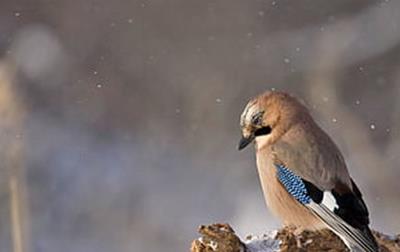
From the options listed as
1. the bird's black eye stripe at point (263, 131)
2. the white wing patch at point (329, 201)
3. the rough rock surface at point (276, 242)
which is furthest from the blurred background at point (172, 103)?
the rough rock surface at point (276, 242)

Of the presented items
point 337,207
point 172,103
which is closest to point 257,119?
point 337,207

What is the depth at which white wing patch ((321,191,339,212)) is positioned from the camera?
2.32 meters

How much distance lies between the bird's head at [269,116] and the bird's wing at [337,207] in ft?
0.23

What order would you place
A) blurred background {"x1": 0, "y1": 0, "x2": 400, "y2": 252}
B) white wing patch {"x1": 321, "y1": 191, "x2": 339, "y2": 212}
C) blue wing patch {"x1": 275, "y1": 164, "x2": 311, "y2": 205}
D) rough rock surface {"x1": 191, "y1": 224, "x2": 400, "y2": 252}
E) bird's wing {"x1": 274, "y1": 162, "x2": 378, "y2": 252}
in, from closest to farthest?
rough rock surface {"x1": 191, "y1": 224, "x2": 400, "y2": 252} → bird's wing {"x1": 274, "y1": 162, "x2": 378, "y2": 252} → white wing patch {"x1": 321, "y1": 191, "x2": 339, "y2": 212} → blue wing patch {"x1": 275, "y1": 164, "x2": 311, "y2": 205} → blurred background {"x1": 0, "y1": 0, "x2": 400, "y2": 252}

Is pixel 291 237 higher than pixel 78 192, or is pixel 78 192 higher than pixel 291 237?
pixel 78 192

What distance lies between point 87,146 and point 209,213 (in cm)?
78

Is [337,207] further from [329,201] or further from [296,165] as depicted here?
[296,165]

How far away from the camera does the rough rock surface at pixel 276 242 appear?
205cm

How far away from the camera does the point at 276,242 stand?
Result: 213cm

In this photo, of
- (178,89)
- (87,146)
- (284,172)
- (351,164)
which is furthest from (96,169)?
(284,172)

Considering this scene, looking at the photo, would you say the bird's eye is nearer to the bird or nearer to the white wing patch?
the bird

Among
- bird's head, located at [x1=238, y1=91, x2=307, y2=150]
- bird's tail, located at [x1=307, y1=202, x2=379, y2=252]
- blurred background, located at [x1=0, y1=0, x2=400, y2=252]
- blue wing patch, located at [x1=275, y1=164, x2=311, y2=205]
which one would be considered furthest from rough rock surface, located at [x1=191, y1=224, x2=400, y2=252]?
blurred background, located at [x1=0, y1=0, x2=400, y2=252]

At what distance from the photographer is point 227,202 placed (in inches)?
189

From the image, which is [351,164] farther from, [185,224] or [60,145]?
[60,145]
